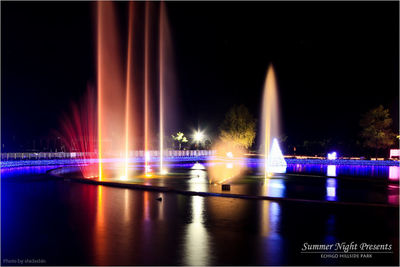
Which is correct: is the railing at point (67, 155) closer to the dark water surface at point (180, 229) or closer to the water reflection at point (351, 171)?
the water reflection at point (351, 171)

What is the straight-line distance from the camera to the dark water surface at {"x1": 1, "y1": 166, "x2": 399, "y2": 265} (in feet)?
30.1

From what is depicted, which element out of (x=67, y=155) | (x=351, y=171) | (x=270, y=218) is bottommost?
(x=351, y=171)

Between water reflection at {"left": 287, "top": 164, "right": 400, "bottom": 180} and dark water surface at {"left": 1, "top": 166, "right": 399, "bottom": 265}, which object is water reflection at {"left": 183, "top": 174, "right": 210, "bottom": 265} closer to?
dark water surface at {"left": 1, "top": 166, "right": 399, "bottom": 265}

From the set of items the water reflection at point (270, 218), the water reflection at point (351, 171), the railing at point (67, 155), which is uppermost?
the railing at point (67, 155)

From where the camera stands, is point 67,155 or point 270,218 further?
point 67,155

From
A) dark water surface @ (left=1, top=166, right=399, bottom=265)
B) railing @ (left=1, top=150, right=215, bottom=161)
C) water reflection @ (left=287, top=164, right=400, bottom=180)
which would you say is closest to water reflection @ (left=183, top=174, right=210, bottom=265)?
dark water surface @ (left=1, top=166, right=399, bottom=265)

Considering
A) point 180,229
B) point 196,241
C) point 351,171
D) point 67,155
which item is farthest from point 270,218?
point 67,155

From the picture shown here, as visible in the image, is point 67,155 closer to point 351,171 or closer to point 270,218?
point 351,171

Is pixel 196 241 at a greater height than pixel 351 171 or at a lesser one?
greater

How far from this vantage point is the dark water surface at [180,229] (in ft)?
30.1

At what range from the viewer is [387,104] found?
75.6 m

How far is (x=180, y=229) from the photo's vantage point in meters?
11.9

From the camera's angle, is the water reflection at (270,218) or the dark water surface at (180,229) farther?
the water reflection at (270,218)

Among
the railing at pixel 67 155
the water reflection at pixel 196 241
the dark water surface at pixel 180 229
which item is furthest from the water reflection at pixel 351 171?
the railing at pixel 67 155
